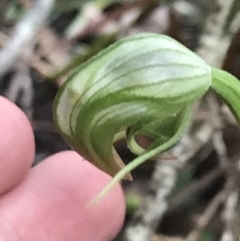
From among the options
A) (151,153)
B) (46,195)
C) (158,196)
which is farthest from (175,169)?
(151,153)

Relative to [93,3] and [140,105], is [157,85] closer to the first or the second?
[140,105]

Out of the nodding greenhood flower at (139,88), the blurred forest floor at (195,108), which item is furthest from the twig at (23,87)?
the nodding greenhood flower at (139,88)

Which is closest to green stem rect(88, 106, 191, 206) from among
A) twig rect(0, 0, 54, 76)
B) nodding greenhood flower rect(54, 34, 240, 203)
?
nodding greenhood flower rect(54, 34, 240, 203)

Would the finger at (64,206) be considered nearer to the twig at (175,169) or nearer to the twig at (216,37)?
the twig at (175,169)

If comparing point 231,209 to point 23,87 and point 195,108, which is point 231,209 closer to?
point 195,108

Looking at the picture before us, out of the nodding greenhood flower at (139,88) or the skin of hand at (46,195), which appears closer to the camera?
the nodding greenhood flower at (139,88)

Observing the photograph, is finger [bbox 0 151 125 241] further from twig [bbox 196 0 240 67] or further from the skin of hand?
twig [bbox 196 0 240 67]

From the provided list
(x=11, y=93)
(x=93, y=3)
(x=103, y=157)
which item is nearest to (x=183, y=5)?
(x=93, y=3)
